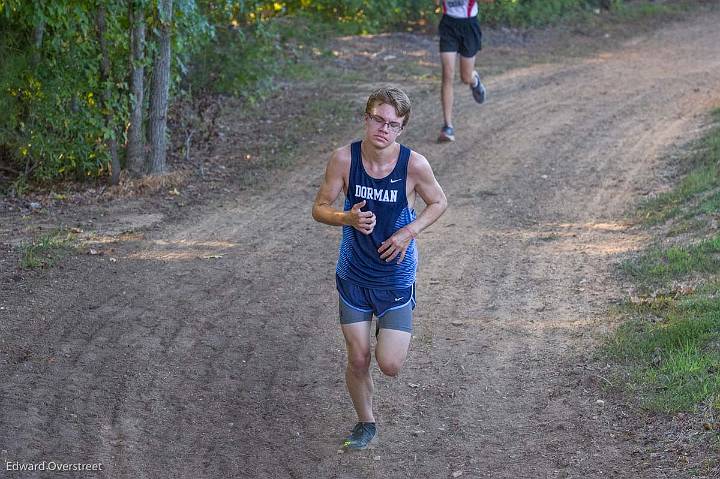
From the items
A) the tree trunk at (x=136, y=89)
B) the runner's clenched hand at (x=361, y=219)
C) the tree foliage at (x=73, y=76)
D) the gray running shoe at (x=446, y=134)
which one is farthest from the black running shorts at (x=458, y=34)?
the runner's clenched hand at (x=361, y=219)

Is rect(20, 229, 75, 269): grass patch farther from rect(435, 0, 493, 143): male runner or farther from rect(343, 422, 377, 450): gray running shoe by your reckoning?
rect(435, 0, 493, 143): male runner

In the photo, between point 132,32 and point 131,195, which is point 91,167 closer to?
point 131,195

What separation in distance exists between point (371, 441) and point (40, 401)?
1773 mm

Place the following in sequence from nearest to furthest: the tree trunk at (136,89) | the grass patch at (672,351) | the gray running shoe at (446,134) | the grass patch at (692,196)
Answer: the grass patch at (672,351)
the grass patch at (692,196)
the tree trunk at (136,89)
the gray running shoe at (446,134)

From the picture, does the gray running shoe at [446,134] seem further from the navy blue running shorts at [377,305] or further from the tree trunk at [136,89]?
the navy blue running shorts at [377,305]

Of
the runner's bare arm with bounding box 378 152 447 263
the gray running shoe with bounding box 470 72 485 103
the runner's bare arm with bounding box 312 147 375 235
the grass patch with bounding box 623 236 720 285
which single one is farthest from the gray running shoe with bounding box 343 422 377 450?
the gray running shoe with bounding box 470 72 485 103

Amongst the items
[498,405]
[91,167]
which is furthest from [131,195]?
[498,405]

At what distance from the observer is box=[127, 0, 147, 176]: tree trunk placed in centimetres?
941

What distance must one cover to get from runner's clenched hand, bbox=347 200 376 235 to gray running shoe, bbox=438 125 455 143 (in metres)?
6.84

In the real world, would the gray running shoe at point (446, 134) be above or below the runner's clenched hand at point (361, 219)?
below

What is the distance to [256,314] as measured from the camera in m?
6.84

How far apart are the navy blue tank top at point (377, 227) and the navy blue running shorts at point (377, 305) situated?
3 cm

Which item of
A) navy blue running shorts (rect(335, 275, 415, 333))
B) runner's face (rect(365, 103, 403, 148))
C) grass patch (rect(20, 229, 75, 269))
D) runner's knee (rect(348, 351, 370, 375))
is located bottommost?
grass patch (rect(20, 229, 75, 269))

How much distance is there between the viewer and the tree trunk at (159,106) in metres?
9.78
